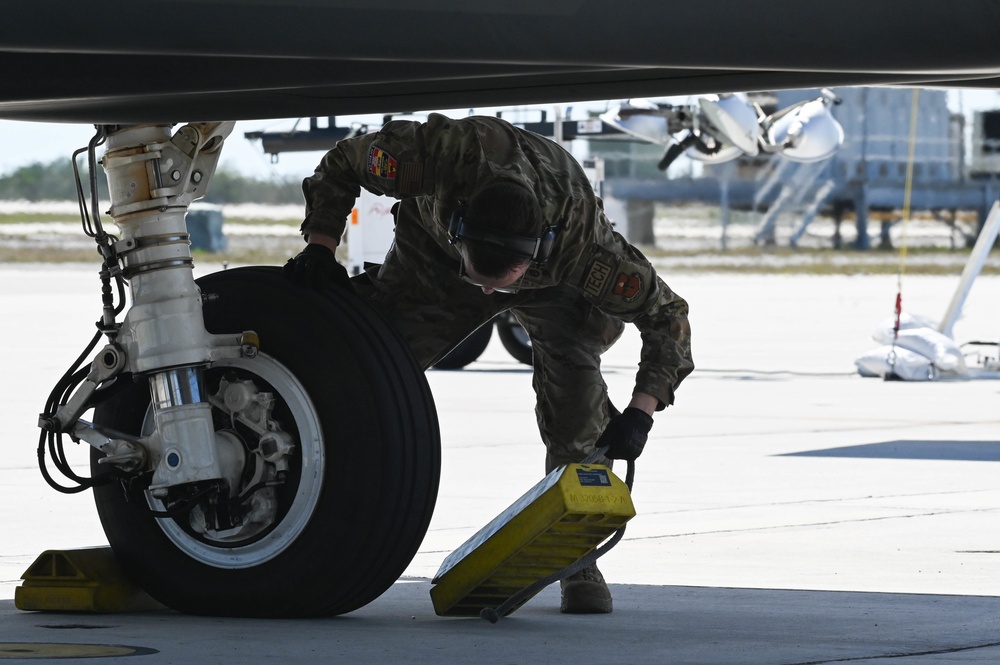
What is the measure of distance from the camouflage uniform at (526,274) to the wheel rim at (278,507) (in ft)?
1.30

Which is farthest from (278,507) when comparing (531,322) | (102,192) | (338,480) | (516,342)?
(102,192)

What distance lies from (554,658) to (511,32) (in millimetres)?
1336

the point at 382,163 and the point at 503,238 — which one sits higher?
the point at 382,163

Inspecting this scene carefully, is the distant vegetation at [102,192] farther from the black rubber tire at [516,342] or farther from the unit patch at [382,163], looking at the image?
the unit patch at [382,163]

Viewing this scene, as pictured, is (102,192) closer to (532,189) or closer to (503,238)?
(532,189)

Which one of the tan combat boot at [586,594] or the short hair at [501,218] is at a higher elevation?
the short hair at [501,218]

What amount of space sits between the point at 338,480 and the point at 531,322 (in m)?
0.93

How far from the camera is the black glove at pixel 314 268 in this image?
4.47m

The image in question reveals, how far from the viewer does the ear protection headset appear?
13.7 ft

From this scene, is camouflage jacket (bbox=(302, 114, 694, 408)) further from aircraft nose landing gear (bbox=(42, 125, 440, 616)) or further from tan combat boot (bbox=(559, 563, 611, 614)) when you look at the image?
tan combat boot (bbox=(559, 563, 611, 614))

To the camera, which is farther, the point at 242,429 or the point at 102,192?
the point at 102,192

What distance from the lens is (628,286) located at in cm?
450

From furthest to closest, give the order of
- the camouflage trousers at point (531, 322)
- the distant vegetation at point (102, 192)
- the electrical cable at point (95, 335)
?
the distant vegetation at point (102, 192) → the camouflage trousers at point (531, 322) → the electrical cable at point (95, 335)

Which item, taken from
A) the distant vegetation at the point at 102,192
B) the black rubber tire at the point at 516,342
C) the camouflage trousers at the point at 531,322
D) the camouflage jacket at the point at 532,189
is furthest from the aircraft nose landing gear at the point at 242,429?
the distant vegetation at the point at 102,192
